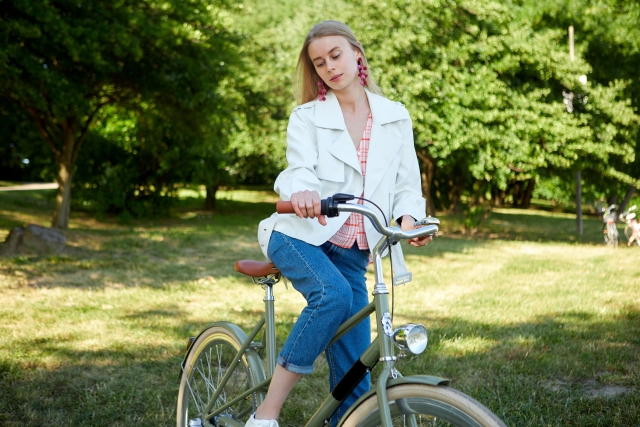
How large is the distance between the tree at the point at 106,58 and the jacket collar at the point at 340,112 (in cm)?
819

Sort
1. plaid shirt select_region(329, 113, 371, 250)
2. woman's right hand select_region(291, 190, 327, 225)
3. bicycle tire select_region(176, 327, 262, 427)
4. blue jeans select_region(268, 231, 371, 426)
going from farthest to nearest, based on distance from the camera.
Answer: bicycle tire select_region(176, 327, 262, 427) → plaid shirt select_region(329, 113, 371, 250) → blue jeans select_region(268, 231, 371, 426) → woman's right hand select_region(291, 190, 327, 225)

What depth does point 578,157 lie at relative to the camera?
47.3ft

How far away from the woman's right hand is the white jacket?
0.96 feet

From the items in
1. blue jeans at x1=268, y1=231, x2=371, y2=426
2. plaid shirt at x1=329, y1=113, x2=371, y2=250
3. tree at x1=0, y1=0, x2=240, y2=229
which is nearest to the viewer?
blue jeans at x1=268, y1=231, x2=371, y2=426

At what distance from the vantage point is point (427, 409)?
1937 millimetres

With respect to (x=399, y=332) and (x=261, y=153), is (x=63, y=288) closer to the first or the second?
(x=399, y=332)

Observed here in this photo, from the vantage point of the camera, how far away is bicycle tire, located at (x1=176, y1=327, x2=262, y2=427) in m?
2.89

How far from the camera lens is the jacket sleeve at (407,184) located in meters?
2.49

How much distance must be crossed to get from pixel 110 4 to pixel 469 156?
8.17 m

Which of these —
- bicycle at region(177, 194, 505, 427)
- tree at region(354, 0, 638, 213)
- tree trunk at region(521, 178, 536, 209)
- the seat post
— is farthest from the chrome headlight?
tree trunk at region(521, 178, 536, 209)

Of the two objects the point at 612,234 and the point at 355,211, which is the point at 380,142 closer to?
the point at 355,211

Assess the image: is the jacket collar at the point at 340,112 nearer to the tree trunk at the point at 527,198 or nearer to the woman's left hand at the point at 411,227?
the woman's left hand at the point at 411,227

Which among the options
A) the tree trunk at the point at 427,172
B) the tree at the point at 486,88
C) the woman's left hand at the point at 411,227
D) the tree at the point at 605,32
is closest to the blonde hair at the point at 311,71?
the woman's left hand at the point at 411,227

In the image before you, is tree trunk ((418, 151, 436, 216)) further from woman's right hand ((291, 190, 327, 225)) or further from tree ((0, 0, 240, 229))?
woman's right hand ((291, 190, 327, 225))
